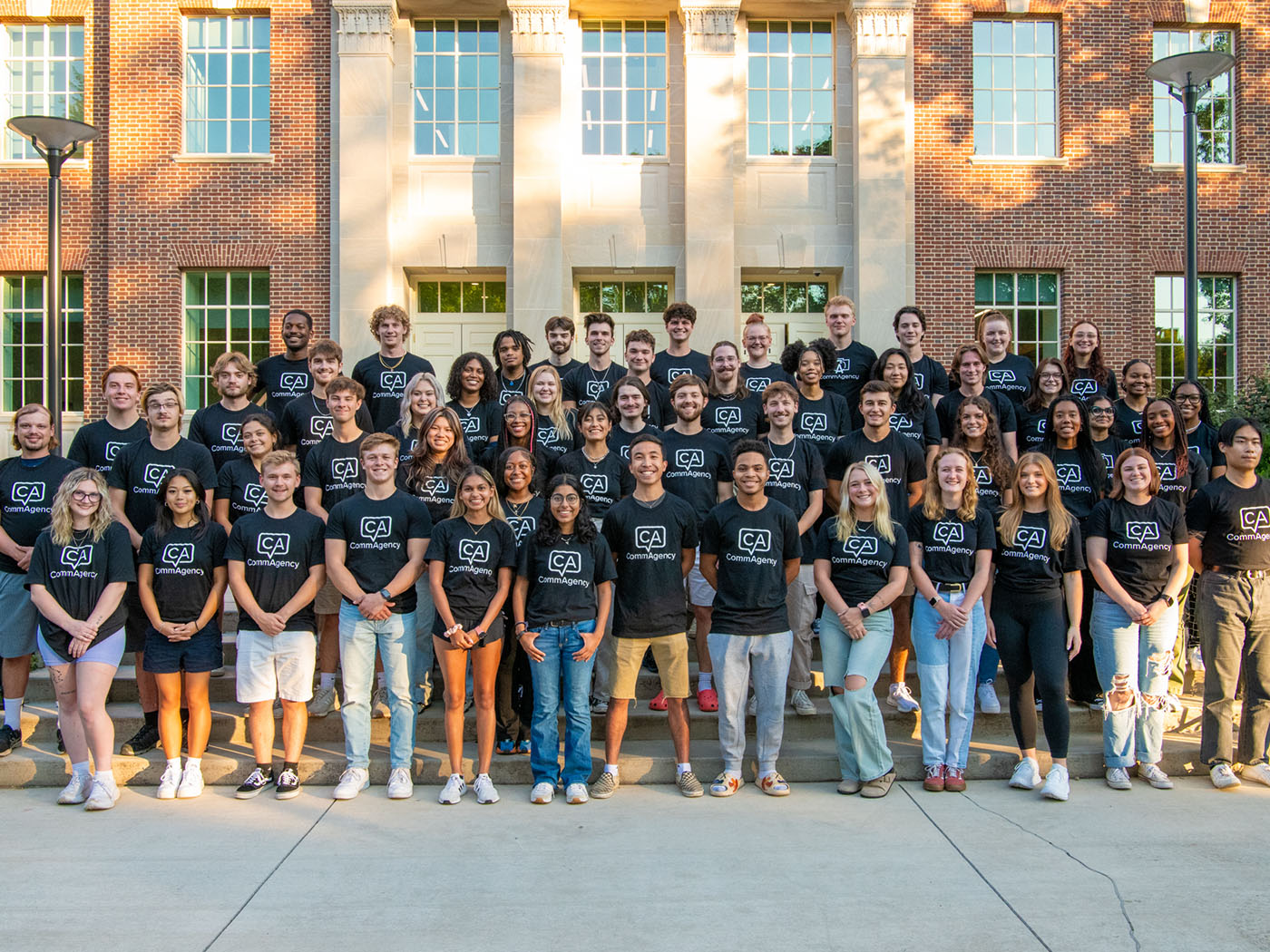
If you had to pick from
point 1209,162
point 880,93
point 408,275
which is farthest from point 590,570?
point 1209,162

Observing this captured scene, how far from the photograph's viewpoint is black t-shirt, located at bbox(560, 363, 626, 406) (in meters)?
8.25

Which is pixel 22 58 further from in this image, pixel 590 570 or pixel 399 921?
pixel 399 921

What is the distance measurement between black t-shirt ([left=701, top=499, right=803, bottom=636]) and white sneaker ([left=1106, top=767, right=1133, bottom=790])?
2182 mm

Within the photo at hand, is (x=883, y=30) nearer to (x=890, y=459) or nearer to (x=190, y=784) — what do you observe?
(x=890, y=459)

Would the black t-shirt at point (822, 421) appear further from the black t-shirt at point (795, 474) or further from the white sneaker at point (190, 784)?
the white sneaker at point (190, 784)

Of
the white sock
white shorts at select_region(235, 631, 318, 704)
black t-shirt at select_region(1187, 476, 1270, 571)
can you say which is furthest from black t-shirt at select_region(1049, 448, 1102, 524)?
the white sock

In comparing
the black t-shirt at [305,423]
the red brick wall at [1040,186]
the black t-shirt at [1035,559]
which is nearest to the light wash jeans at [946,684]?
the black t-shirt at [1035,559]

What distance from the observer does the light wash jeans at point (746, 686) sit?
619cm

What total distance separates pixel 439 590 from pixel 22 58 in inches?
579

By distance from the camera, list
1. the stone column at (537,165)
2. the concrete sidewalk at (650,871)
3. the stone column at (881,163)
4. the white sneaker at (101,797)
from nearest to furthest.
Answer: the concrete sidewalk at (650,871) → the white sneaker at (101,797) → the stone column at (537,165) → the stone column at (881,163)

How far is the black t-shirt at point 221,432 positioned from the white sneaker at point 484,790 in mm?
3041

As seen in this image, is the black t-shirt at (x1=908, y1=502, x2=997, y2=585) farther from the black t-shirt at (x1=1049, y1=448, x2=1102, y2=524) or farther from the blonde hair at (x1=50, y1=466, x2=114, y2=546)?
the blonde hair at (x1=50, y1=466, x2=114, y2=546)

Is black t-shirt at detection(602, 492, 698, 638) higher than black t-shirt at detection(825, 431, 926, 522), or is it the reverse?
black t-shirt at detection(825, 431, 926, 522)

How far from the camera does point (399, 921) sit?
4434 millimetres
